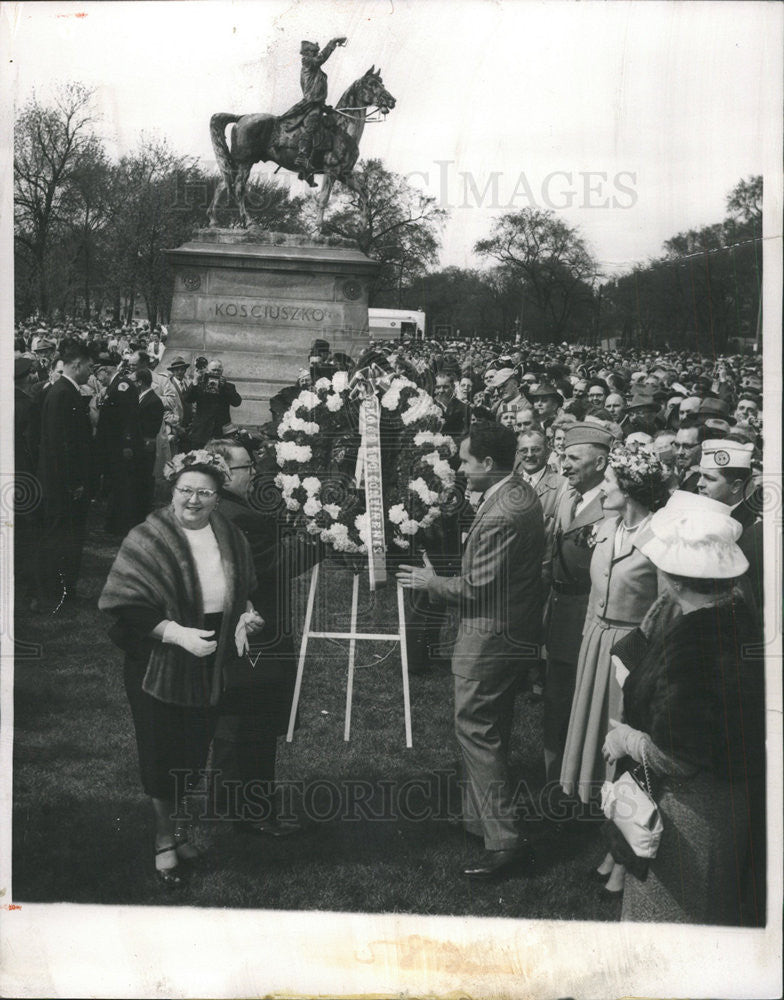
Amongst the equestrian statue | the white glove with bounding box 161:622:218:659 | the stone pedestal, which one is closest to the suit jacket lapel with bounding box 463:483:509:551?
the white glove with bounding box 161:622:218:659

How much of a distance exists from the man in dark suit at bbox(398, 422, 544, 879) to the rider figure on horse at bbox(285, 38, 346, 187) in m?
2.01

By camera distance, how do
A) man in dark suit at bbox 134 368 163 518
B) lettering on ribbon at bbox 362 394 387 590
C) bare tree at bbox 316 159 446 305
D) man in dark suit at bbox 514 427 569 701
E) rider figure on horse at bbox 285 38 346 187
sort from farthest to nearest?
man in dark suit at bbox 134 368 163 518 → man in dark suit at bbox 514 427 569 701 → bare tree at bbox 316 159 446 305 → lettering on ribbon at bbox 362 394 387 590 → rider figure on horse at bbox 285 38 346 187

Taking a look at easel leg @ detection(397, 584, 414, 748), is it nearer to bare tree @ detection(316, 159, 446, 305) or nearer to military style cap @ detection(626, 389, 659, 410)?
bare tree @ detection(316, 159, 446, 305)

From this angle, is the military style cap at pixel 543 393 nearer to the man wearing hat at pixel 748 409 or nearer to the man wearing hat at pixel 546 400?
the man wearing hat at pixel 546 400

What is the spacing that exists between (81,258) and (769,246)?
436 cm

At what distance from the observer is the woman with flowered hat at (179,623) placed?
467cm

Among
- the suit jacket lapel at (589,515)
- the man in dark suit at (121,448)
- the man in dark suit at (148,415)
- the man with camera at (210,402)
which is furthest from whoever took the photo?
the man with camera at (210,402)

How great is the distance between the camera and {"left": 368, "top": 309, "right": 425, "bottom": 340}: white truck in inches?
278

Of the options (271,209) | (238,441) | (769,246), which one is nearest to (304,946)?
(238,441)

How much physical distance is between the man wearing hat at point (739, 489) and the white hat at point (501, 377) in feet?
11.0

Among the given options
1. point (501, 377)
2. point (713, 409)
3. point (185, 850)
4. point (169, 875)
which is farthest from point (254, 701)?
point (501, 377)

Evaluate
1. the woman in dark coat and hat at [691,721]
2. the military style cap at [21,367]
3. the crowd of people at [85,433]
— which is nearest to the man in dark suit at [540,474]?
the woman in dark coat and hat at [691,721]

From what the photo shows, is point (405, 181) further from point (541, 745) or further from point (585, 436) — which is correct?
point (541, 745)

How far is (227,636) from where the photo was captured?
15.8 feet
